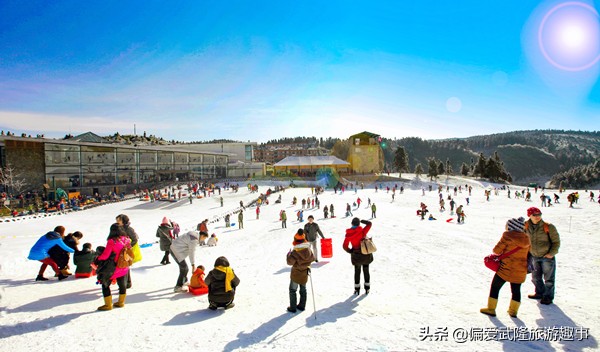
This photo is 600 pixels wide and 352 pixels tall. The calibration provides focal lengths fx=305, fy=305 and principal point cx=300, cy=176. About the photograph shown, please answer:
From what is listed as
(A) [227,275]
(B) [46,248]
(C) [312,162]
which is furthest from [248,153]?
(A) [227,275]

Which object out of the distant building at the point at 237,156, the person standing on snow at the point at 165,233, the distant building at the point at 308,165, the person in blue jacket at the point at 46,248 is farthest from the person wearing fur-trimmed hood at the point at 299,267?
the distant building at the point at 237,156

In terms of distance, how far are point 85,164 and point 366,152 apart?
169 feet

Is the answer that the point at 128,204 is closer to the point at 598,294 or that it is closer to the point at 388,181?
the point at 598,294

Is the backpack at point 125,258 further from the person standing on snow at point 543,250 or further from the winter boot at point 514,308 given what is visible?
the person standing on snow at point 543,250

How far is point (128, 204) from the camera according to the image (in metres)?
29.9

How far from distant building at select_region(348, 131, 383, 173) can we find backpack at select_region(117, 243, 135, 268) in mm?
64954

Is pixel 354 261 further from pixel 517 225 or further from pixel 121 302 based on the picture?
pixel 121 302

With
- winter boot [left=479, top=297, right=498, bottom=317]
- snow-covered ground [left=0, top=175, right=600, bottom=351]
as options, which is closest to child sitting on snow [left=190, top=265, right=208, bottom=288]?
snow-covered ground [left=0, top=175, right=600, bottom=351]

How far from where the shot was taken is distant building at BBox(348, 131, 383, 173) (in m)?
68.0

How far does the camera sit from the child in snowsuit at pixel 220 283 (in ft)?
15.5

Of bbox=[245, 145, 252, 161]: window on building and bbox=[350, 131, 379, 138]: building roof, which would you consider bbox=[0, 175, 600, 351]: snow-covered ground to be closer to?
bbox=[350, 131, 379, 138]: building roof

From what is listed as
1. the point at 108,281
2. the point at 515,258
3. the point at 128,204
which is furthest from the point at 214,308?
the point at 128,204

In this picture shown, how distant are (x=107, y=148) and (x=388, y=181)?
4329 cm

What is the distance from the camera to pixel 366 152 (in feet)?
223
